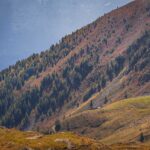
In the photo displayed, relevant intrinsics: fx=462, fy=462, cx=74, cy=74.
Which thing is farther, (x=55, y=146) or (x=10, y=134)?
(x=10, y=134)

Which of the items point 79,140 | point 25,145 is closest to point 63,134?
point 79,140

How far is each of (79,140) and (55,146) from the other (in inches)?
347

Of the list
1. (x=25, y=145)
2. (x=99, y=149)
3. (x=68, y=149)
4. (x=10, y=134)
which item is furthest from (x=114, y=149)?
(x=10, y=134)

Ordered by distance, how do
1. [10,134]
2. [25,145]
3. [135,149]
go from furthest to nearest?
1. [10,134]
2. [135,149]
3. [25,145]

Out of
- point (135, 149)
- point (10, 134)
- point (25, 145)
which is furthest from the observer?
point (10, 134)

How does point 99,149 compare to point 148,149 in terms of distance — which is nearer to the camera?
point 99,149

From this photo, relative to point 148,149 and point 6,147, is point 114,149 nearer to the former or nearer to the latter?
point 148,149

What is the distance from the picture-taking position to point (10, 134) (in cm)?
13625

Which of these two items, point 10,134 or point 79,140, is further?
point 10,134

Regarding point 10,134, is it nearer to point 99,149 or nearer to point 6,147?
point 6,147

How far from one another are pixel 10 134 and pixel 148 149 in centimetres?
4034

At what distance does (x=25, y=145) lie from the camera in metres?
114

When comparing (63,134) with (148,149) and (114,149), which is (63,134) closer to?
(114,149)

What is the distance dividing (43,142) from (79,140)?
32.9 feet
